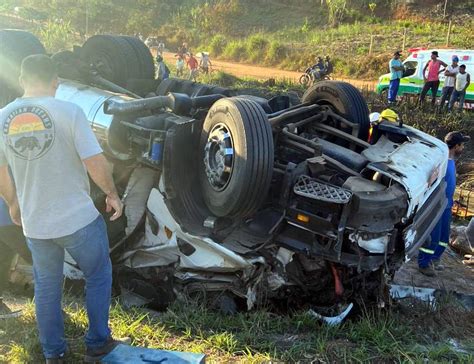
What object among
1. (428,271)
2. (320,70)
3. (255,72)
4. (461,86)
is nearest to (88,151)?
(428,271)

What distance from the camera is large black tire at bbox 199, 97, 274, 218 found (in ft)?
10.9

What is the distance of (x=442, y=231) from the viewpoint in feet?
17.0

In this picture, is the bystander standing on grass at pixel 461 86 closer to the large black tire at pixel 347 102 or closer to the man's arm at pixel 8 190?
the large black tire at pixel 347 102

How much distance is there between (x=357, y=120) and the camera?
464 cm

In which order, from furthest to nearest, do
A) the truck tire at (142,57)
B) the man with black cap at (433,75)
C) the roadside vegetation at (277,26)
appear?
the roadside vegetation at (277,26) < the man with black cap at (433,75) < the truck tire at (142,57)

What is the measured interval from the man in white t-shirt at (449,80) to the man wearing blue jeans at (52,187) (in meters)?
12.0

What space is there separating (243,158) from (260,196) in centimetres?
29

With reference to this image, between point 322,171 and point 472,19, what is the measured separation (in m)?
27.5

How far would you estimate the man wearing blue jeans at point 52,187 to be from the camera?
2.41 m

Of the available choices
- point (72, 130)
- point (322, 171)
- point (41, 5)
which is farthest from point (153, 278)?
point (41, 5)

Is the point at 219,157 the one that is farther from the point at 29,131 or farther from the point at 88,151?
the point at 29,131

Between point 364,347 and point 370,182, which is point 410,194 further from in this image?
point 364,347

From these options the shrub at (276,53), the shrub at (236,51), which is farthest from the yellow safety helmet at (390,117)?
the shrub at (236,51)

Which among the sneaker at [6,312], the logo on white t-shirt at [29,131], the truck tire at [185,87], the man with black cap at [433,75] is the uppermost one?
the logo on white t-shirt at [29,131]
